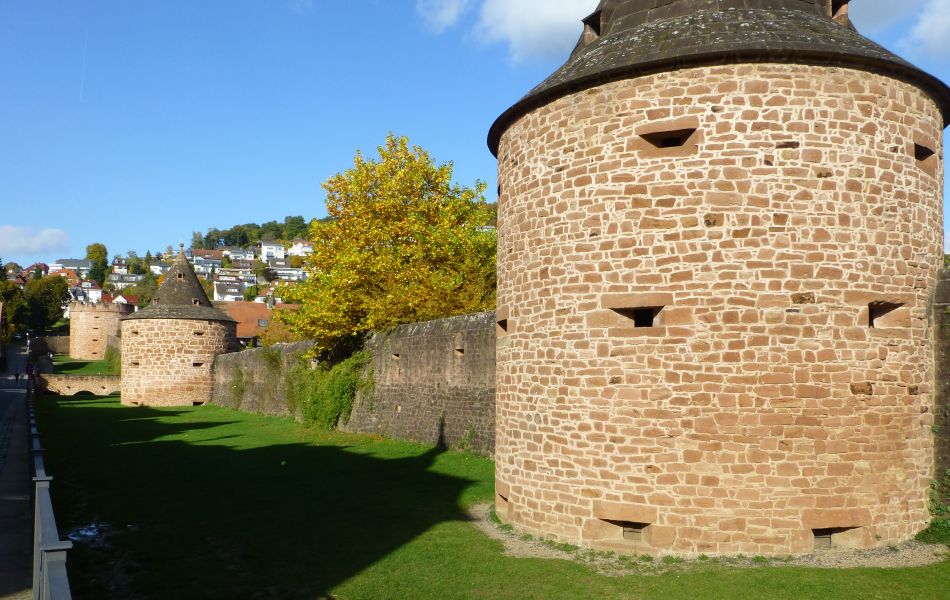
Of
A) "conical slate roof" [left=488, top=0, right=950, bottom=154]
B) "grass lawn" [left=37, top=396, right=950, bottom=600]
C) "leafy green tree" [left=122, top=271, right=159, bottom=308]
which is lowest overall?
"grass lawn" [left=37, top=396, right=950, bottom=600]

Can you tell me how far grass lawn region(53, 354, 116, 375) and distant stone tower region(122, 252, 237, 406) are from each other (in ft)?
85.9

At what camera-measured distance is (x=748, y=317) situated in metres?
8.02

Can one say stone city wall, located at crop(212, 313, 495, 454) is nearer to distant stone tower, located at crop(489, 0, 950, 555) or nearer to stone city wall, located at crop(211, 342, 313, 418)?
stone city wall, located at crop(211, 342, 313, 418)

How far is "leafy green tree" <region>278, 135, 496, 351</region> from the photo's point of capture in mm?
22109

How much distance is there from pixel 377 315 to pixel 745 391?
1486cm

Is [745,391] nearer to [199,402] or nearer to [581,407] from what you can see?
[581,407]

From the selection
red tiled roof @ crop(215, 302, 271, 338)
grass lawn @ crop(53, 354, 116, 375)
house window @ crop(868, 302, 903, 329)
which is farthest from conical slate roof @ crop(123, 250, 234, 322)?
house window @ crop(868, 302, 903, 329)

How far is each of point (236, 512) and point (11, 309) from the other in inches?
3193

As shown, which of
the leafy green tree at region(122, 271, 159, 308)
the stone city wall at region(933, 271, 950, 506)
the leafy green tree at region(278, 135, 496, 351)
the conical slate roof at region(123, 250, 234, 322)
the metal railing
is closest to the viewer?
the metal railing

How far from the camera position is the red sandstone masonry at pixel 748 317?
7.98 meters

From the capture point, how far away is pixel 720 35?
8.38 meters

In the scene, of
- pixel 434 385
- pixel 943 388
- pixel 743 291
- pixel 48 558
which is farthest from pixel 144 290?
pixel 48 558

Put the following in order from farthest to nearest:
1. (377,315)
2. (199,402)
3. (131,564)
A: 1. (199,402)
2. (377,315)
3. (131,564)

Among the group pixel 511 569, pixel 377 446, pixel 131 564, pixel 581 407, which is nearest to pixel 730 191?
pixel 581 407
